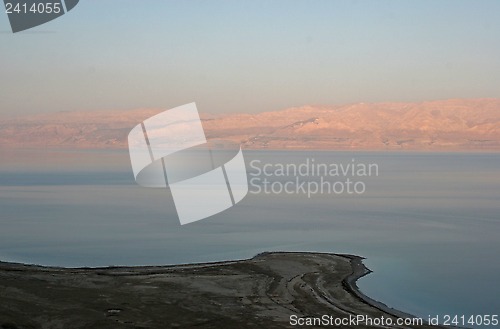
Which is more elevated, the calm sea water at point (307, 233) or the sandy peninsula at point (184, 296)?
the sandy peninsula at point (184, 296)

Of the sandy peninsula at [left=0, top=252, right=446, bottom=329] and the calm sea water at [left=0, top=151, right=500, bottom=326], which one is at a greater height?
the sandy peninsula at [left=0, top=252, right=446, bottom=329]

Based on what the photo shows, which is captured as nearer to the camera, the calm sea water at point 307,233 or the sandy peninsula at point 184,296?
→ the sandy peninsula at point 184,296

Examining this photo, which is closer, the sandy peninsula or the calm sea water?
the sandy peninsula

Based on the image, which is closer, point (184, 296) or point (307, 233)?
point (184, 296)

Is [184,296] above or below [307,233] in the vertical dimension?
above

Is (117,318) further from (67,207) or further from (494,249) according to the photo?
(67,207)
